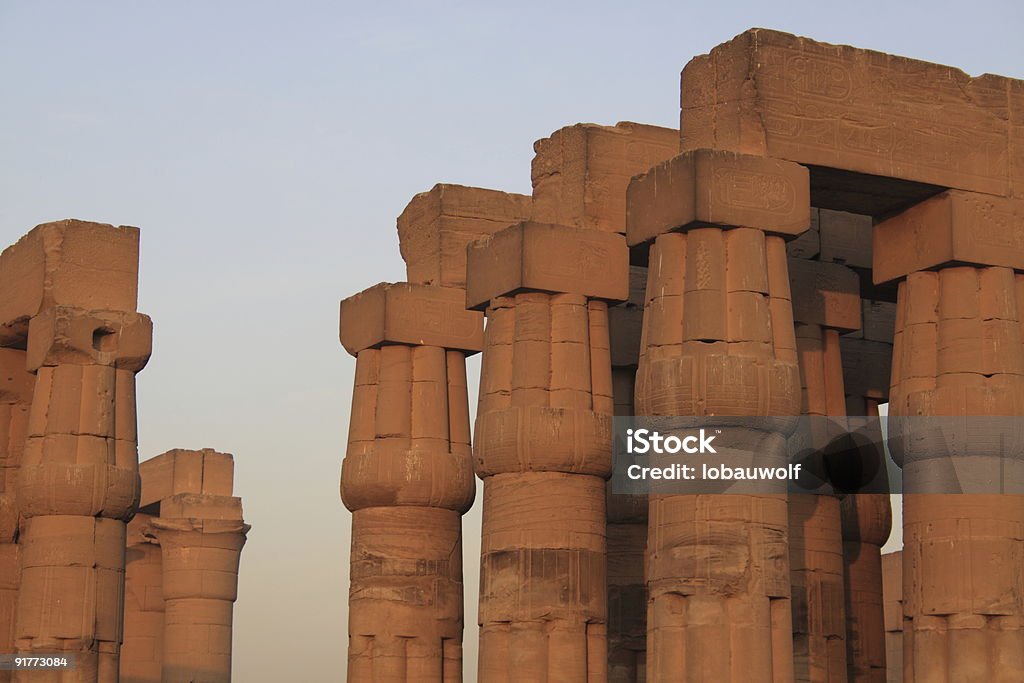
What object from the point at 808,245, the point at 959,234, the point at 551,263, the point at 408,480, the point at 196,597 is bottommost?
the point at 196,597

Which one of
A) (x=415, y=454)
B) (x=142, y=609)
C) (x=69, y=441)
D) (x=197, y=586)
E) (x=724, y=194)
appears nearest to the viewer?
(x=724, y=194)

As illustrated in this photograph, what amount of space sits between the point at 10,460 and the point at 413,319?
21.1 ft

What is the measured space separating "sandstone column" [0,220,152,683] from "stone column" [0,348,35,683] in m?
1.06

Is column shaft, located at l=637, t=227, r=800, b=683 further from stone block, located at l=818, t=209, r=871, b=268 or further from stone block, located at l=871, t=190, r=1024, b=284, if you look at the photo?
stone block, located at l=818, t=209, r=871, b=268

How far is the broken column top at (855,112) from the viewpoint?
19.2m

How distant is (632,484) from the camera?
24141 mm

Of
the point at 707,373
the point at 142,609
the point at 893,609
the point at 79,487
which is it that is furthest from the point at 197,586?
the point at 707,373

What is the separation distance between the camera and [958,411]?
1958 cm

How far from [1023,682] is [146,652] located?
23003 millimetres

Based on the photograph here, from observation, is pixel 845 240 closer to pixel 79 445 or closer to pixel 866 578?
pixel 866 578

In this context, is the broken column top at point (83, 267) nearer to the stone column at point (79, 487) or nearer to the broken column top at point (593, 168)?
the stone column at point (79, 487)

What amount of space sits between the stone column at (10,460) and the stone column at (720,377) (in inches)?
435

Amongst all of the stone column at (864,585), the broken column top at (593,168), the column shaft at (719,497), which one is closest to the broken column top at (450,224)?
the broken column top at (593,168)

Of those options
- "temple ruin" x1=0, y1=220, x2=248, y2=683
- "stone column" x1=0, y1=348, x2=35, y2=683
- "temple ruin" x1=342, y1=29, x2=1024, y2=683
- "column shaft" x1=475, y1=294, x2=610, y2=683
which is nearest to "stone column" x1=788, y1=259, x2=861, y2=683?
"temple ruin" x1=342, y1=29, x2=1024, y2=683
